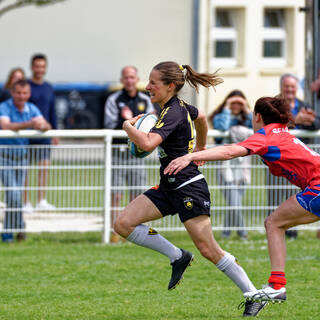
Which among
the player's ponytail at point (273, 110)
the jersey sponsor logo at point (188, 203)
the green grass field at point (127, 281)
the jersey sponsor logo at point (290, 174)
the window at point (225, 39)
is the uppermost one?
the window at point (225, 39)

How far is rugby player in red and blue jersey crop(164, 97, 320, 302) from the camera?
6.80m

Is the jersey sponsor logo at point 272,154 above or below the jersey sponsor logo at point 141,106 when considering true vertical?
below

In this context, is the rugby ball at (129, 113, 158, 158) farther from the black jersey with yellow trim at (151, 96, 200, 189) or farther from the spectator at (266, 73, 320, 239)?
the spectator at (266, 73, 320, 239)

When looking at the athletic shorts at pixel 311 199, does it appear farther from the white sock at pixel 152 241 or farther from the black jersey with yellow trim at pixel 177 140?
the white sock at pixel 152 241

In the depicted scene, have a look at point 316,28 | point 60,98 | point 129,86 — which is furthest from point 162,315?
point 60,98

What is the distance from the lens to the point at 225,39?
Answer: 28.2 meters

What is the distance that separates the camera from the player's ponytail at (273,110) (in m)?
6.91

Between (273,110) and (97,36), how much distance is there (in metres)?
21.8

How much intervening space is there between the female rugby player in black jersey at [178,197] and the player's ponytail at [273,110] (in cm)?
41

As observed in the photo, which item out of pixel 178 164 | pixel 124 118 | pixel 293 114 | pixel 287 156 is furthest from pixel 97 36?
pixel 178 164

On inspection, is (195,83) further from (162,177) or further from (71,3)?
(71,3)

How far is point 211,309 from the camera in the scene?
7.33m

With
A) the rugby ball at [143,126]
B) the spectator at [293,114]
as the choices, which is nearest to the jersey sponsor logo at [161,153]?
the rugby ball at [143,126]

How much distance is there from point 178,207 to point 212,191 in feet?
14.0
